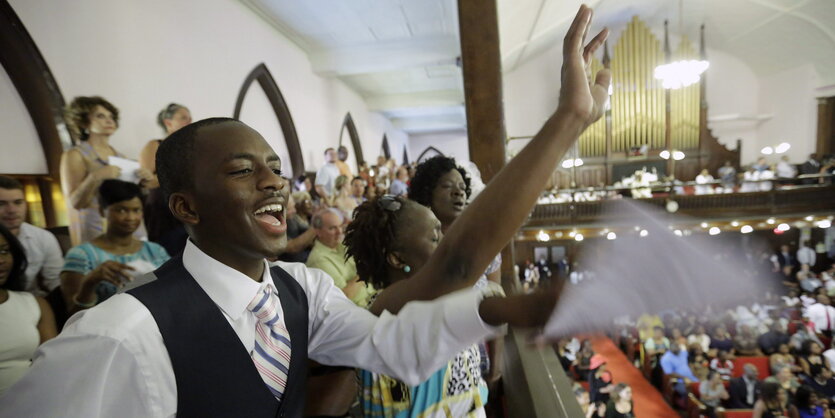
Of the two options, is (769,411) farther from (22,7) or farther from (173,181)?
(22,7)

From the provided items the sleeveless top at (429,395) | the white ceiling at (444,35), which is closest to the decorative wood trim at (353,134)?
the white ceiling at (444,35)

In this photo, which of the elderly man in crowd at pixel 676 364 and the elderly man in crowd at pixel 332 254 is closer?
the elderly man in crowd at pixel 332 254

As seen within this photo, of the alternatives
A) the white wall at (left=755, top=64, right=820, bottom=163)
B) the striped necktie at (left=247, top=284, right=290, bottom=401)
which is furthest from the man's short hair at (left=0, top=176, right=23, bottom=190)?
the white wall at (left=755, top=64, right=820, bottom=163)

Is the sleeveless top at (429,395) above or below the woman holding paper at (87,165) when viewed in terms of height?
A: below

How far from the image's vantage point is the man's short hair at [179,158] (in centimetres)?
72

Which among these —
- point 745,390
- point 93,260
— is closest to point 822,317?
point 745,390

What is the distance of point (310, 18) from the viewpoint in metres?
5.18

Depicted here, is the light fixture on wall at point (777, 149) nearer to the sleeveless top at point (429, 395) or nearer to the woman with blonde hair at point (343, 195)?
the woman with blonde hair at point (343, 195)

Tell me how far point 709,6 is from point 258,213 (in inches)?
459

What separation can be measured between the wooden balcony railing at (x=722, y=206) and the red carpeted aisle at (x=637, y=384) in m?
2.41

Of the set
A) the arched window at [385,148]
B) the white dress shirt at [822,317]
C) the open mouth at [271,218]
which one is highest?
the arched window at [385,148]

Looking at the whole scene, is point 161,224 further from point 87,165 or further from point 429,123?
point 429,123

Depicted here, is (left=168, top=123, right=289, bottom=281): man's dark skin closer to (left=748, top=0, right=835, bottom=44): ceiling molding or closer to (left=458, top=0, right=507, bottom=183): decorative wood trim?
(left=458, top=0, right=507, bottom=183): decorative wood trim

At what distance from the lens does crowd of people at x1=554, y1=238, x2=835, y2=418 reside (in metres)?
3.99
